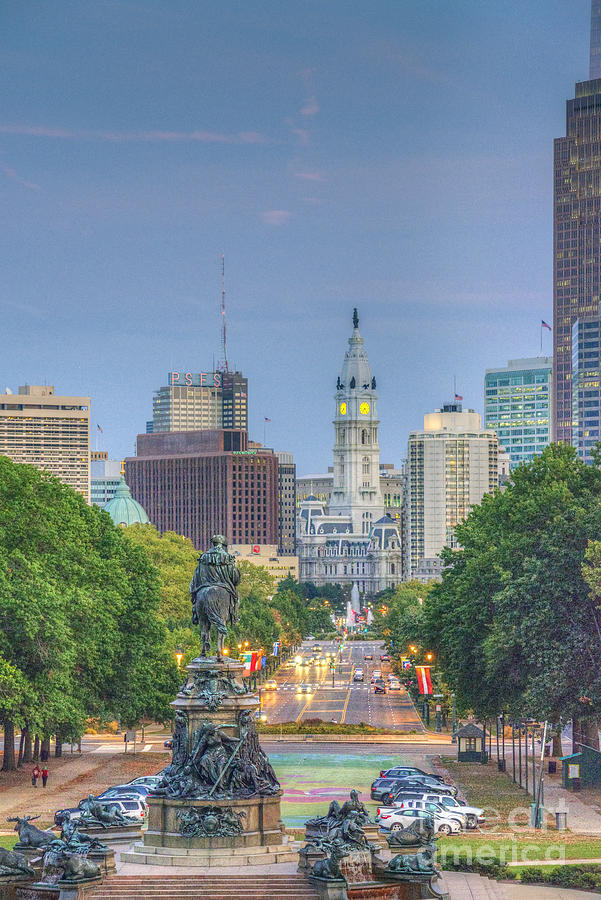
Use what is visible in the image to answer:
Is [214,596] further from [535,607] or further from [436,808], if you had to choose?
[535,607]

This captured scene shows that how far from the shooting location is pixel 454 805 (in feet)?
201

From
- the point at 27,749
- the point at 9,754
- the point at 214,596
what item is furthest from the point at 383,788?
the point at 27,749

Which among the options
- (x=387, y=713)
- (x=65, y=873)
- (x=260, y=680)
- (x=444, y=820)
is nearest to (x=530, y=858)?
(x=444, y=820)

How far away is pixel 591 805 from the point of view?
222 ft

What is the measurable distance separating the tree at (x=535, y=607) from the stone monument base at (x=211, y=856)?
29.7 m

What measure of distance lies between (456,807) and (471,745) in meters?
28.9

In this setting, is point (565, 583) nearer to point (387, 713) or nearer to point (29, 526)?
point (29, 526)

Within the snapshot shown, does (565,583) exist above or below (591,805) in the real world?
→ above

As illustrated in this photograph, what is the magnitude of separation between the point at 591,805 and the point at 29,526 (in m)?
28.2

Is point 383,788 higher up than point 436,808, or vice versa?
point 436,808

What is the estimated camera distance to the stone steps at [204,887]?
41719mm

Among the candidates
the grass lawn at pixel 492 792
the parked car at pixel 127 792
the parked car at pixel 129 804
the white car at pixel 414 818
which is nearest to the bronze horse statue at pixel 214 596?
the parked car at pixel 129 804

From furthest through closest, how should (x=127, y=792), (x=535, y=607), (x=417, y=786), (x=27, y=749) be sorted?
(x=27, y=749) < (x=535, y=607) < (x=417, y=786) < (x=127, y=792)

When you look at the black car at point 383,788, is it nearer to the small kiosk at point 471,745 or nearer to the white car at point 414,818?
the white car at point 414,818
